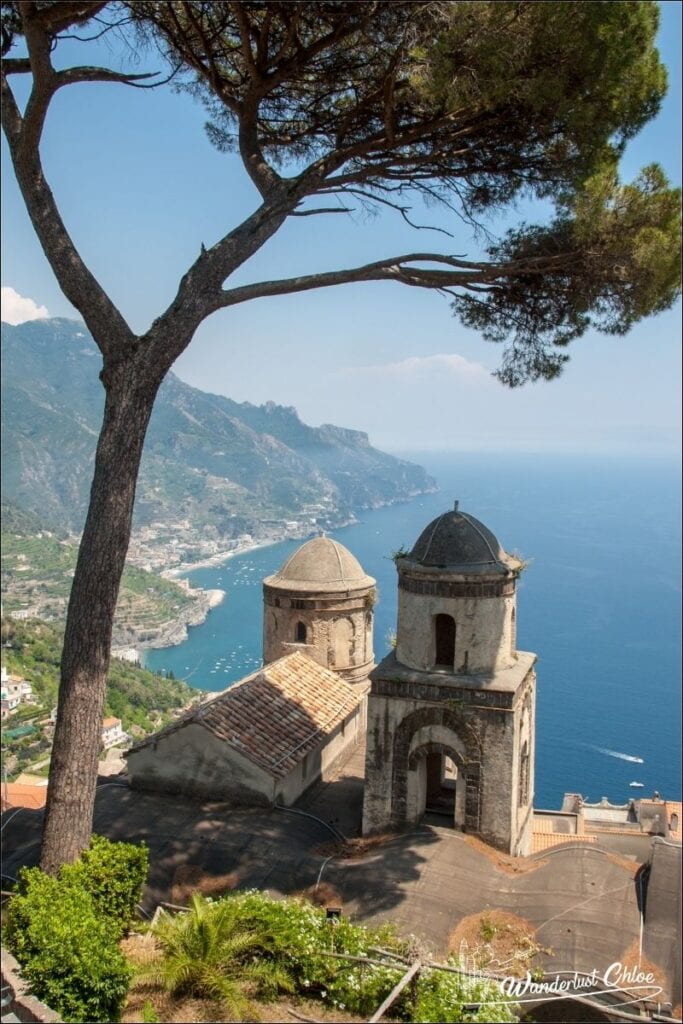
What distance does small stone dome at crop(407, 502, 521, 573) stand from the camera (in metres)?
11.9

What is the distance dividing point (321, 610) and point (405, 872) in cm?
764

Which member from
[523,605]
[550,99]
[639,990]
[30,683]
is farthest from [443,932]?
[523,605]

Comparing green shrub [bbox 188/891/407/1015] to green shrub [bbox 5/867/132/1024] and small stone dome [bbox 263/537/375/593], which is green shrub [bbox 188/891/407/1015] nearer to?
green shrub [bbox 5/867/132/1024]

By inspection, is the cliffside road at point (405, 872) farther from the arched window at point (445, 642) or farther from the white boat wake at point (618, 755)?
the white boat wake at point (618, 755)

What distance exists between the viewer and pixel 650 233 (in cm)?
955

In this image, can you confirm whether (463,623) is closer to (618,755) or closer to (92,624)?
(92,624)

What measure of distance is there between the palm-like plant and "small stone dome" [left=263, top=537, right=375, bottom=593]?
9.78m

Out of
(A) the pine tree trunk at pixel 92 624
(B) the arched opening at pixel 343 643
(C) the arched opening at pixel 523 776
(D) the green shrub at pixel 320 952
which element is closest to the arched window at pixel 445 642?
(C) the arched opening at pixel 523 776

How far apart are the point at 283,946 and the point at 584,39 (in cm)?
1017

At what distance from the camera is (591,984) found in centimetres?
848

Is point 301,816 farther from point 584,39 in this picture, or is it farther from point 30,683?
point 30,683

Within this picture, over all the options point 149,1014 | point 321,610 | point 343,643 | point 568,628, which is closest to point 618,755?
point 568,628

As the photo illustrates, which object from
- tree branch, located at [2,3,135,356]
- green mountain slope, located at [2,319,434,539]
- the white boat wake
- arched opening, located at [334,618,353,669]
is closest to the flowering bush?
tree branch, located at [2,3,135,356]

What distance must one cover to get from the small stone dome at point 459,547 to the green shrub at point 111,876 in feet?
19.8
